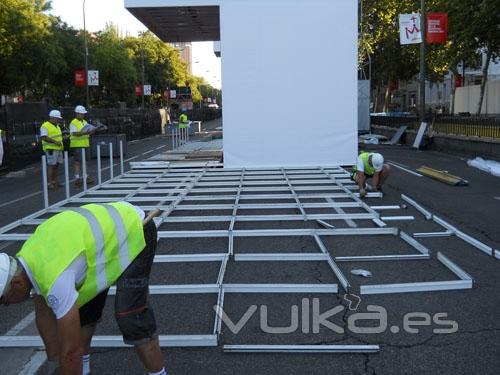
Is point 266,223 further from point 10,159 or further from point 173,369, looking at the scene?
point 10,159

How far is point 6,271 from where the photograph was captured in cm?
249

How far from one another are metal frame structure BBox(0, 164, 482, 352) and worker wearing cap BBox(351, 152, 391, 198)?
0.25 metres

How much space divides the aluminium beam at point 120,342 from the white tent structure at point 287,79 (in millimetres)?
12180

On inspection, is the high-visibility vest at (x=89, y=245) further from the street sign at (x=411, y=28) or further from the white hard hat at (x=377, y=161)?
the street sign at (x=411, y=28)

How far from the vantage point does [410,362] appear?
3.94m

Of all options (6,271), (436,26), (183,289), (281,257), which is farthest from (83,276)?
(436,26)

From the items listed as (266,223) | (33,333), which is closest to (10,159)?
(266,223)

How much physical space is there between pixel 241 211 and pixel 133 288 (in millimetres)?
6751

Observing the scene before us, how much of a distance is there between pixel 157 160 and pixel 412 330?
44.4ft

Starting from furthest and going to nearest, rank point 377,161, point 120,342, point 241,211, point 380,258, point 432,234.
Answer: point 377,161
point 241,211
point 432,234
point 380,258
point 120,342

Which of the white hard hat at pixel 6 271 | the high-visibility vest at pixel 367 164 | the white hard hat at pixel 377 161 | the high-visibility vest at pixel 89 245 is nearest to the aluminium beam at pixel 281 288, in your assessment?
the high-visibility vest at pixel 89 245

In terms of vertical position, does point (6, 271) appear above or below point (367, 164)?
above

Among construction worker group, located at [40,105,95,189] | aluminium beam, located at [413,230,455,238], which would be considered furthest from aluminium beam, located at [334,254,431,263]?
construction worker group, located at [40,105,95,189]

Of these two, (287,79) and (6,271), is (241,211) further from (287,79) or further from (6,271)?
(6,271)
